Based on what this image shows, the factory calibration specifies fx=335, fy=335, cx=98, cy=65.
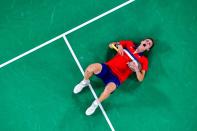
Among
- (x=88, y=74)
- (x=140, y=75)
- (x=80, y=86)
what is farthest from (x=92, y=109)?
(x=140, y=75)

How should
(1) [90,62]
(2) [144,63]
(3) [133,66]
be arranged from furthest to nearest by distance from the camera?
(1) [90,62]
(2) [144,63]
(3) [133,66]

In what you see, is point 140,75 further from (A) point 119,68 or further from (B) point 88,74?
(B) point 88,74

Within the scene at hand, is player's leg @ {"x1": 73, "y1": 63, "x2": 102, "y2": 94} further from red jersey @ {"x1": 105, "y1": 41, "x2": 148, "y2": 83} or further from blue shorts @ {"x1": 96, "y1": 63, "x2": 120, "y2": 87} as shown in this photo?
red jersey @ {"x1": 105, "y1": 41, "x2": 148, "y2": 83}

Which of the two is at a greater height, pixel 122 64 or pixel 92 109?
pixel 122 64

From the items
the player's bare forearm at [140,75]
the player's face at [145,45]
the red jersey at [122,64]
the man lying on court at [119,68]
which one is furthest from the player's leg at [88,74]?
the player's face at [145,45]

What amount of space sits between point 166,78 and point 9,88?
8.14ft

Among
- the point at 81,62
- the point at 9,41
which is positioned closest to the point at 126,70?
the point at 81,62

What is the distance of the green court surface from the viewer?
5.14 m

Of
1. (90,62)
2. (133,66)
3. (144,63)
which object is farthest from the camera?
(90,62)

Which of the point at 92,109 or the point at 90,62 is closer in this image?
Result: the point at 92,109

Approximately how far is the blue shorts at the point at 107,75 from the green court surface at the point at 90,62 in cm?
23

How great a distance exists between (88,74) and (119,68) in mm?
489

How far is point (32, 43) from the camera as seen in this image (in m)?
5.33

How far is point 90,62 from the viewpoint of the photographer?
17.6ft
